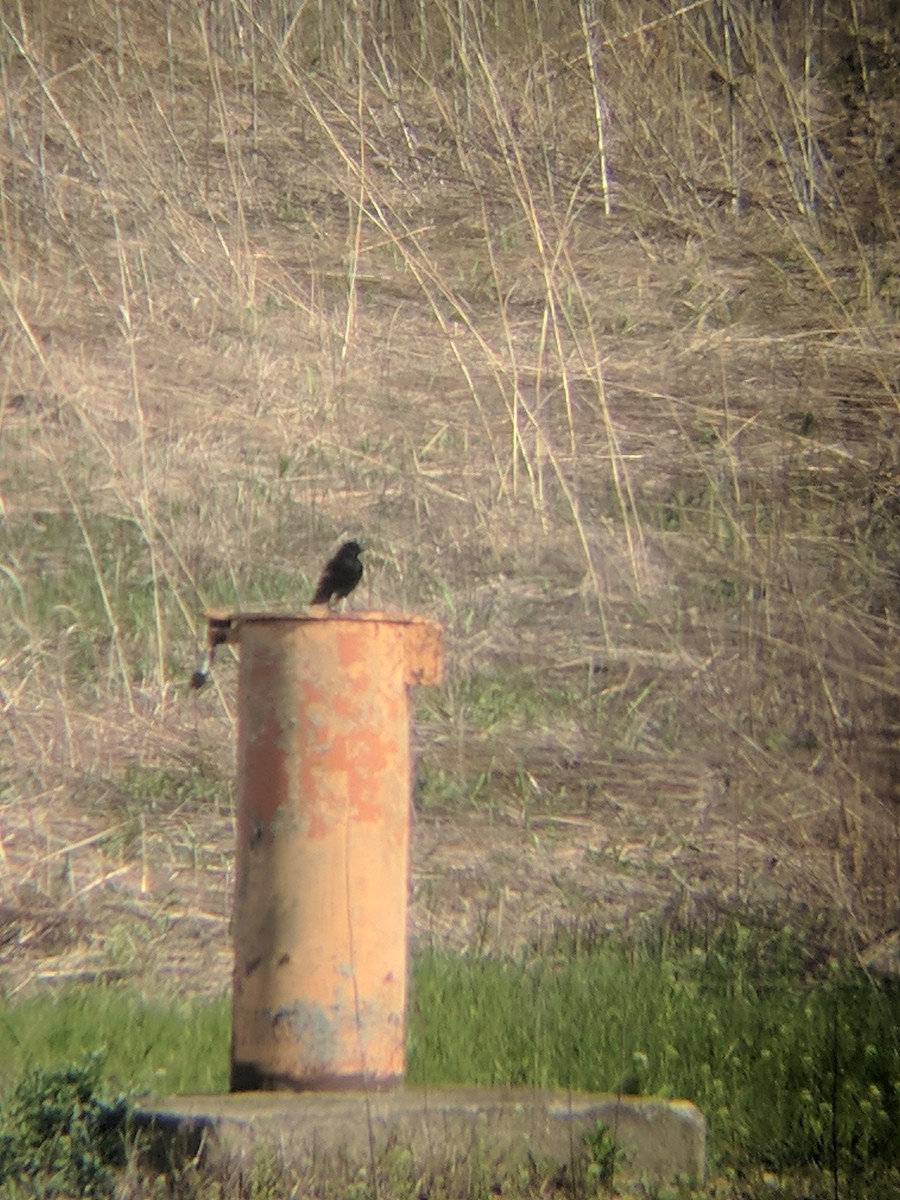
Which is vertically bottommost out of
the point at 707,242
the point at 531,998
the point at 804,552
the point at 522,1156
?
the point at 522,1156

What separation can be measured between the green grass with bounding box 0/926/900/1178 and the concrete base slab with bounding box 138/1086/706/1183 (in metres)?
0.22

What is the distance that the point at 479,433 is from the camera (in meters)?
9.90

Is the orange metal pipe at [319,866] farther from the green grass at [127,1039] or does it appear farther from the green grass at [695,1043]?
the green grass at [695,1043]

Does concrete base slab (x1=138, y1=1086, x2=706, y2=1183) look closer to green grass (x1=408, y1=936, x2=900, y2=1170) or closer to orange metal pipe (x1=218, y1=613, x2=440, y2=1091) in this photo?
orange metal pipe (x1=218, y1=613, x2=440, y2=1091)

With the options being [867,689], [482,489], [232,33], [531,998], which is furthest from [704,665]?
[232,33]

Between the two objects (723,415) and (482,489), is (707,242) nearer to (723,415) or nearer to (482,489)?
(723,415)

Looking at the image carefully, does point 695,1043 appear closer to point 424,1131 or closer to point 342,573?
point 424,1131

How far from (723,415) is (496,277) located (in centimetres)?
153

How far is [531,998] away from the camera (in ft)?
16.9

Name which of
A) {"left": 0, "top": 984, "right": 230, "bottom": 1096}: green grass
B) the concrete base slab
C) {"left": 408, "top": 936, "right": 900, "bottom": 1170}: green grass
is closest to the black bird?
{"left": 408, "top": 936, "right": 900, "bottom": 1170}: green grass

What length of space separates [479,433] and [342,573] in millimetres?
3850

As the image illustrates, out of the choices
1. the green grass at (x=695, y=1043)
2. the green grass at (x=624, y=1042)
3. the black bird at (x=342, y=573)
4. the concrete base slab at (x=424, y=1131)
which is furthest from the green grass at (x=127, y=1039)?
the black bird at (x=342, y=573)

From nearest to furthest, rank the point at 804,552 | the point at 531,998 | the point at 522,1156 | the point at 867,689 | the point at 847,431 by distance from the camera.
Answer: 1. the point at 522,1156
2. the point at 531,998
3. the point at 867,689
4. the point at 804,552
5. the point at 847,431

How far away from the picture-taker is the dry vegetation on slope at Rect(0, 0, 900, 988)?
7.30 m
